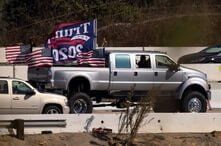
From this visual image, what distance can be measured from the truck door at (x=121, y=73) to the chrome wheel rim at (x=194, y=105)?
1.83 meters

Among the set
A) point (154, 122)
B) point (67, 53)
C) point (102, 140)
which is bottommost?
point (102, 140)

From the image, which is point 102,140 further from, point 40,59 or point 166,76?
point 166,76

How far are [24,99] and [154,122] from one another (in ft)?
13.2

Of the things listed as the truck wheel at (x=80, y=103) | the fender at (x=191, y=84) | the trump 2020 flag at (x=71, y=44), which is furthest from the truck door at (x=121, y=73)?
the trump 2020 flag at (x=71, y=44)

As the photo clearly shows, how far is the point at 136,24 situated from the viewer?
197 centimetres

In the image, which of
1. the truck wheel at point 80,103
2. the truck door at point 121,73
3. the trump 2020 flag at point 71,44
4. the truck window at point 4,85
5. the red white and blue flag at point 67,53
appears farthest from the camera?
the truck door at point 121,73

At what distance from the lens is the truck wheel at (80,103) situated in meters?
16.8

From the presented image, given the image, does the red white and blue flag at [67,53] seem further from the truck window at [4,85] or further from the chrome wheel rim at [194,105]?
the chrome wheel rim at [194,105]

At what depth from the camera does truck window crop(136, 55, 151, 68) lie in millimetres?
17922

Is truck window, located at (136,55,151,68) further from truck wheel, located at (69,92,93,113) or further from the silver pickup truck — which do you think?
truck wheel, located at (69,92,93,113)

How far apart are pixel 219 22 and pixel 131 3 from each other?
0.29 metres

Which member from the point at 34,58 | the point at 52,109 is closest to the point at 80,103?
the point at 52,109

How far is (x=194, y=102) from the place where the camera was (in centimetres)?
1777

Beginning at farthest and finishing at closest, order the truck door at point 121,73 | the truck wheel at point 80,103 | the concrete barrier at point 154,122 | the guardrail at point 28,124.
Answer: the truck door at point 121,73, the truck wheel at point 80,103, the concrete barrier at point 154,122, the guardrail at point 28,124
